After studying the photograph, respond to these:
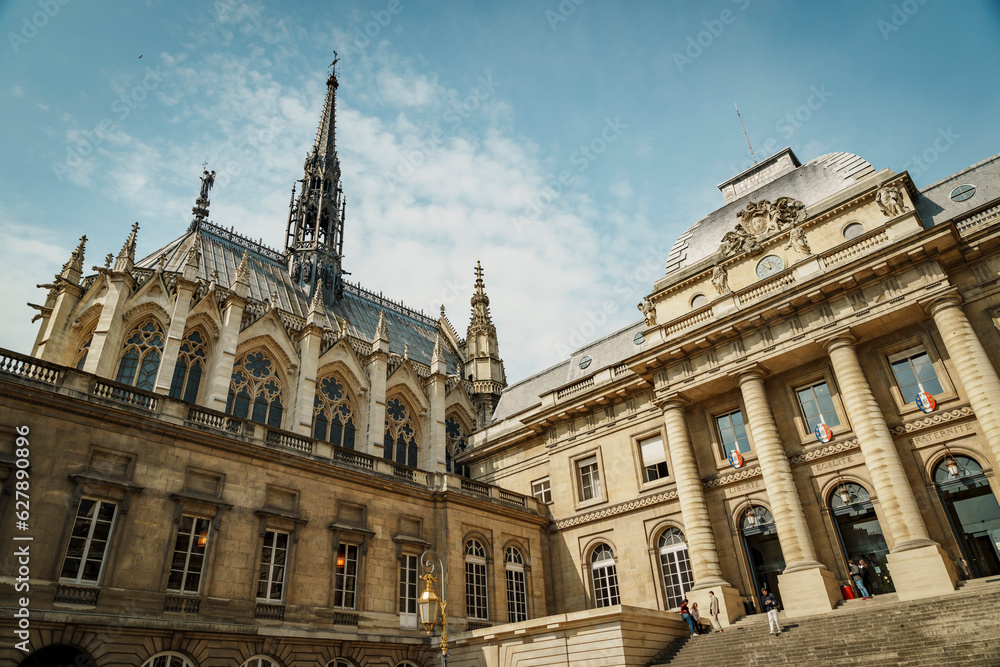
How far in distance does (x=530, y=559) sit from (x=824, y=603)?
11854mm

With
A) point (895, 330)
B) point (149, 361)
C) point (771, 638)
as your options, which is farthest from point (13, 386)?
point (895, 330)

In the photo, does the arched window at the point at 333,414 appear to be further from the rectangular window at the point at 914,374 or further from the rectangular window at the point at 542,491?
the rectangular window at the point at 914,374

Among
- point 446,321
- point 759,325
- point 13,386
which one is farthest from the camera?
point 446,321

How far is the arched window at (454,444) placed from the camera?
112ft

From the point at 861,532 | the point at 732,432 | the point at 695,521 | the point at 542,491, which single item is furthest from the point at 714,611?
the point at 542,491

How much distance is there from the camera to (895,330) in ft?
68.2

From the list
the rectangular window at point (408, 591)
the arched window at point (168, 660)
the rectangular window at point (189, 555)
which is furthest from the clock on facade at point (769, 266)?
the arched window at point (168, 660)

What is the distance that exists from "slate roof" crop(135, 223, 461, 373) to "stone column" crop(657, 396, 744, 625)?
698 inches

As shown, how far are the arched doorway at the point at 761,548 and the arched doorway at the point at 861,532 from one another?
2.08m

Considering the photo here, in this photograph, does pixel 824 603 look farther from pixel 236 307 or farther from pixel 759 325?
pixel 236 307

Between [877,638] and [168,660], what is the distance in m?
17.6

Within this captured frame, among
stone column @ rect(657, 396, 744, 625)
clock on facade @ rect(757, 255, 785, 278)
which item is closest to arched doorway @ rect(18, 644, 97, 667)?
stone column @ rect(657, 396, 744, 625)

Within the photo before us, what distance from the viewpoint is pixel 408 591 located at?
22.3m

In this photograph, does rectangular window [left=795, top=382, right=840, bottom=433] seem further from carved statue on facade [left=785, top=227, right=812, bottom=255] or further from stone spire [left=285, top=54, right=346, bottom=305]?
stone spire [left=285, top=54, right=346, bottom=305]
